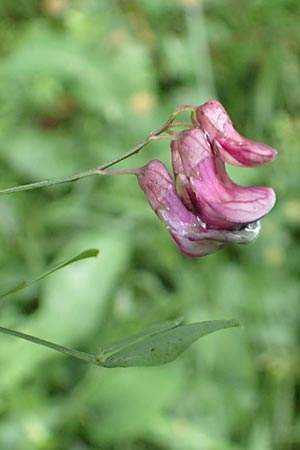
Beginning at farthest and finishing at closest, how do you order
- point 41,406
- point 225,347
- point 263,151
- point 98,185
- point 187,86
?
point 187,86 → point 98,185 → point 225,347 → point 41,406 → point 263,151

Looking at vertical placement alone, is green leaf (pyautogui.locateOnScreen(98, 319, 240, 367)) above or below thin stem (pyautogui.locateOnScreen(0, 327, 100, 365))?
below

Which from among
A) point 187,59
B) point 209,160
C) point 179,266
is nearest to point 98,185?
point 179,266

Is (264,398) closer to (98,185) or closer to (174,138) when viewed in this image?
(98,185)

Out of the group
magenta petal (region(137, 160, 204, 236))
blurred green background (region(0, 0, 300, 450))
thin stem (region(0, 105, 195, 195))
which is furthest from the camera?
blurred green background (region(0, 0, 300, 450))

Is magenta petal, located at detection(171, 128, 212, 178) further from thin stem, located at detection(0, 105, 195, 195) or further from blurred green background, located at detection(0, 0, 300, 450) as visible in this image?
blurred green background, located at detection(0, 0, 300, 450)

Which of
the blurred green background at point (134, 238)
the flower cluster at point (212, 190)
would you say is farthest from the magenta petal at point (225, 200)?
the blurred green background at point (134, 238)

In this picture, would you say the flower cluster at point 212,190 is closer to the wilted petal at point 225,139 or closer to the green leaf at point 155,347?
the wilted petal at point 225,139

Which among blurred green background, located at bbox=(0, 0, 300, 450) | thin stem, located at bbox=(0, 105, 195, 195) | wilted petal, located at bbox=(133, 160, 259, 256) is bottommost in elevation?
blurred green background, located at bbox=(0, 0, 300, 450)

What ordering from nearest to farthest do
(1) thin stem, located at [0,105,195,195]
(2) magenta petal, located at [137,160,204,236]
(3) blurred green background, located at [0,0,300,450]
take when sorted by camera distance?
(1) thin stem, located at [0,105,195,195] < (2) magenta petal, located at [137,160,204,236] < (3) blurred green background, located at [0,0,300,450]

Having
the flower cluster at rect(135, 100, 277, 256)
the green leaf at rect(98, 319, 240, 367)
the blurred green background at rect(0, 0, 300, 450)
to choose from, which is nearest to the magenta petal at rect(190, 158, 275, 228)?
the flower cluster at rect(135, 100, 277, 256)
